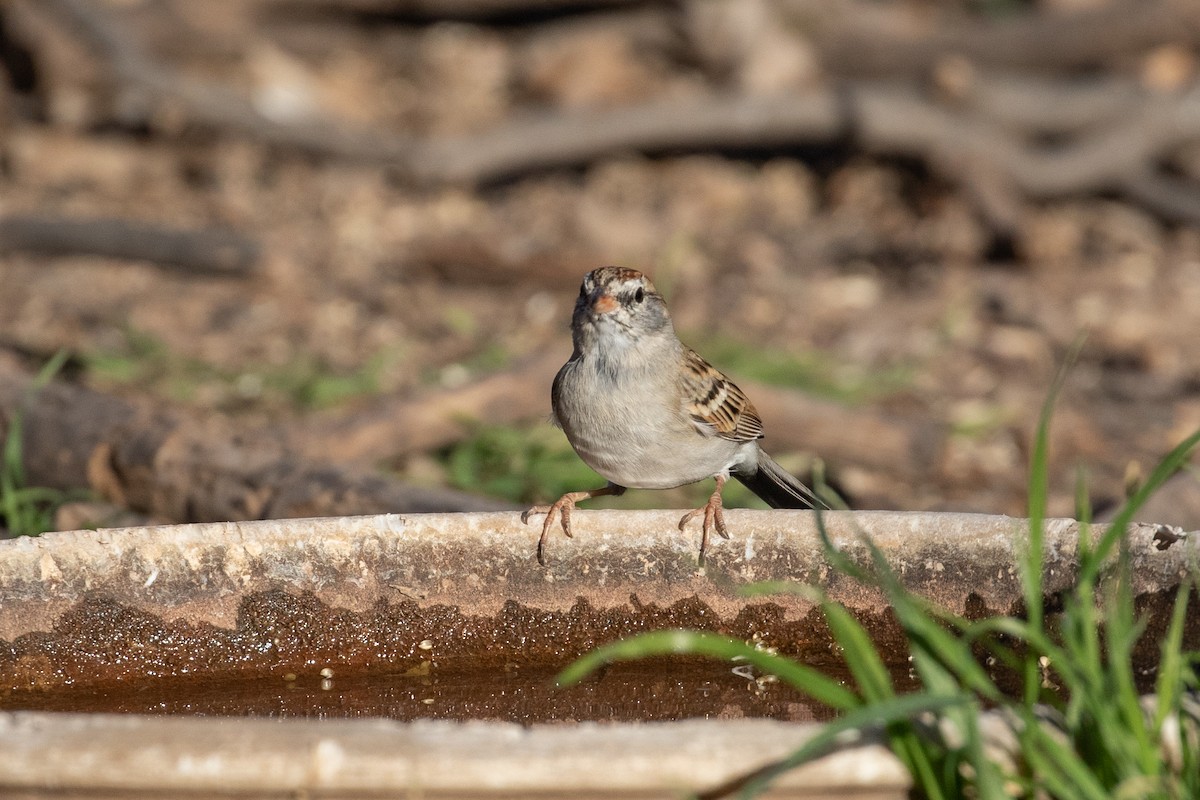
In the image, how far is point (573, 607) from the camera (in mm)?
3371

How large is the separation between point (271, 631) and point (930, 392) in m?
4.97

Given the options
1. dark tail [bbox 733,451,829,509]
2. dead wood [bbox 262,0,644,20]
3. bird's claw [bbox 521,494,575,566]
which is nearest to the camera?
bird's claw [bbox 521,494,575,566]

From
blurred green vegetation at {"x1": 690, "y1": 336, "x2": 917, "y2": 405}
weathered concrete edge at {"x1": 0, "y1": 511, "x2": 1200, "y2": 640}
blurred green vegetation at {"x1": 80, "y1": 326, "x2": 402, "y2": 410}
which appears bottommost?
weathered concrete edge at {"x1": 0, "y1": 511, "x2": 1200, "y2": 640}

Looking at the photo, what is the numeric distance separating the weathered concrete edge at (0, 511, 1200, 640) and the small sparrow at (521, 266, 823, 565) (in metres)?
0.50

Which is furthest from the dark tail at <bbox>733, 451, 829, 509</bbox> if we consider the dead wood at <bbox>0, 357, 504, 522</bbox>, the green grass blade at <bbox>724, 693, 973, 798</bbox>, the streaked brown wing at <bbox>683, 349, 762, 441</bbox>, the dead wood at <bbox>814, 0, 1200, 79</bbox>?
the dead wood at <bbox>814, 0, 1200, 79</bbox>

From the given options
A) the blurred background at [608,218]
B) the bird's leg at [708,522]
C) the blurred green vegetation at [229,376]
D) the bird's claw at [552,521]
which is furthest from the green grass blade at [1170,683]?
the blurred green vegetation at [229,376]

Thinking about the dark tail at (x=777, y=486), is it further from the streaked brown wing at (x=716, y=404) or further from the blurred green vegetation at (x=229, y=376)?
the blurred green vegetation at (x=229, y=376)

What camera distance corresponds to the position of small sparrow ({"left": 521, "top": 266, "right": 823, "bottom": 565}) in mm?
3936

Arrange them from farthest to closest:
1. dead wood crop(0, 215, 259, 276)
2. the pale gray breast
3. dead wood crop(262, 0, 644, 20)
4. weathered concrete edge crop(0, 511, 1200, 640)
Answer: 1. dead wood crop(262, 0, 644, 20)
2. dead wood crop(0, 215, 259, 276)
3. the pale gray breast
4. weathered concrete edge crop(0, 511, 1200, 640)

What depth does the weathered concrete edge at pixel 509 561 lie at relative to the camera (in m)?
3.08

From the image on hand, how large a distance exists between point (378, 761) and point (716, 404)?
7.03ft

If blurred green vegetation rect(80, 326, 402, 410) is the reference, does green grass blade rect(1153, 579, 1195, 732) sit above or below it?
below

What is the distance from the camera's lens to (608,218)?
352 inches

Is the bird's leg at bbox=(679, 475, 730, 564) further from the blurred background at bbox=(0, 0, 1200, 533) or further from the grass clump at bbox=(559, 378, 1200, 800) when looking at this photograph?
the blurred background at bbox=(0, 0, 1200, 533)
